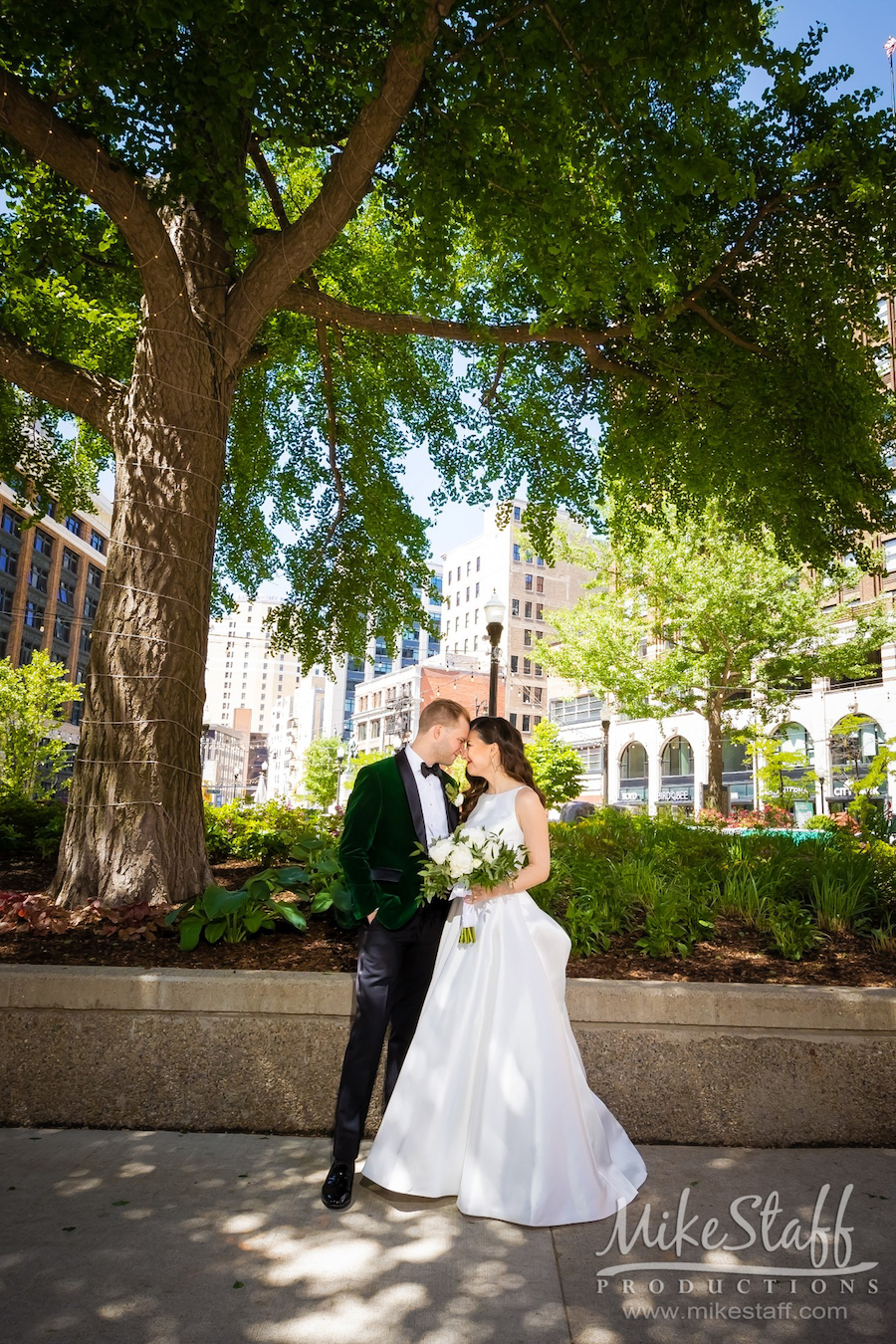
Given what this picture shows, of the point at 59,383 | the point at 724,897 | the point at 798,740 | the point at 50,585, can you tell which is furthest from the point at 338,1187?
the point at 50,585

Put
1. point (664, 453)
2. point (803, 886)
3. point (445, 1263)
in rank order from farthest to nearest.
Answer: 1. point (664, 453)
2. point (803, 886)
3. point (445, 1263)

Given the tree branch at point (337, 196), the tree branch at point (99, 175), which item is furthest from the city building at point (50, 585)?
the tree branch at point (99, 175)

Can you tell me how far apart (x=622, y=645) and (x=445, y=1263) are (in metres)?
29.6

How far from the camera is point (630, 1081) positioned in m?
4.88

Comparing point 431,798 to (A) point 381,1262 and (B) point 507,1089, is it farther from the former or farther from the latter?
(A) point 381,1262

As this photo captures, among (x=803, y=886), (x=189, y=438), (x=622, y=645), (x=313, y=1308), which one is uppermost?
(x=622, y=645)

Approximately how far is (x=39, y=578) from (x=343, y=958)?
205 ft

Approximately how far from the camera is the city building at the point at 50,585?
182ft

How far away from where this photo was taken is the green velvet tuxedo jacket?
4.19 meters

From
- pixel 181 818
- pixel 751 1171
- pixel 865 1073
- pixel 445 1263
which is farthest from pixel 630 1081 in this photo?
pixel 181 818

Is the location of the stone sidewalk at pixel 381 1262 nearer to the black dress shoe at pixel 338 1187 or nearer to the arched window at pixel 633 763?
the black dress shoe at pixel 338 1187

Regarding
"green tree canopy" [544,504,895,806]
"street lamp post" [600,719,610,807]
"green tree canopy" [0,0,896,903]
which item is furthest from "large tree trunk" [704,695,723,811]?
"green tree canopy" [0,0,896,903]

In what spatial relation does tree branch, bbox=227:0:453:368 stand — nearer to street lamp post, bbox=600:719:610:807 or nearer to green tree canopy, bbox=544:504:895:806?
green tree canopy, bbox=544:504:895:806

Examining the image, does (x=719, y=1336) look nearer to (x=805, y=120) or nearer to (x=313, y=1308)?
(x=313, y=1308)
